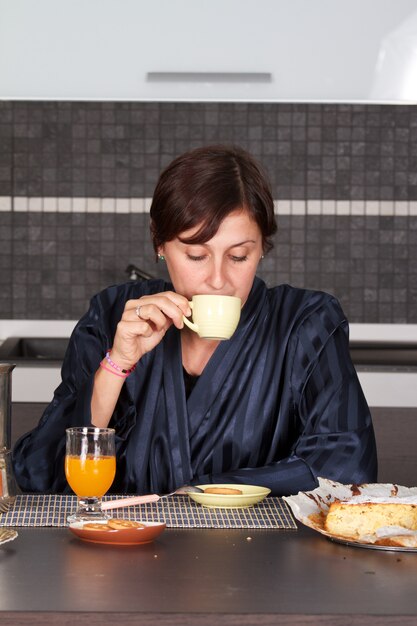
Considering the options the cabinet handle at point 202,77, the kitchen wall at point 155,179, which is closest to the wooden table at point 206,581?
the cabinet handle at point 202,77

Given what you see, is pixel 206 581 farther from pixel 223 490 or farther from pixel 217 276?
pixel 217 276

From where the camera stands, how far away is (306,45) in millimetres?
3193

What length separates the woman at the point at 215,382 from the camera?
1.82 m

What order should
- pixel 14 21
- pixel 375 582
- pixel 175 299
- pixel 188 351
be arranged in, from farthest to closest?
1. pixel 14 21
2. pixel 188 351
3. pixel 175 299
4. pixel 375 582

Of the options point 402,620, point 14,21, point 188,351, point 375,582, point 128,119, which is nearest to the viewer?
point 402,620

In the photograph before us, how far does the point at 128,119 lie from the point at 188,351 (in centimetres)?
195

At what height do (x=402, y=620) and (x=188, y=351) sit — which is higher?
(x=188, y=351)

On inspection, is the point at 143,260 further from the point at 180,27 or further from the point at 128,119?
the point at 180,27

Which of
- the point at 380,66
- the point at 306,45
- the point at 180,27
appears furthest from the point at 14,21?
the point at 380,66

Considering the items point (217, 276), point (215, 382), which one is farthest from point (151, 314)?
point (215, 382)

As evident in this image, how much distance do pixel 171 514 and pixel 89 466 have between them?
0.14 metres

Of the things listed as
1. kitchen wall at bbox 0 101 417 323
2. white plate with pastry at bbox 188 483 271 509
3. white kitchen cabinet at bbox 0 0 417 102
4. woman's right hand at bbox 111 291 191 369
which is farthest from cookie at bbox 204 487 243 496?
kitchen wall at bbox 0 101 417 323

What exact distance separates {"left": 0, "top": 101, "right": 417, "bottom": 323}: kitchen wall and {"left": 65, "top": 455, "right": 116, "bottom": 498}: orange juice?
2409 millimetres

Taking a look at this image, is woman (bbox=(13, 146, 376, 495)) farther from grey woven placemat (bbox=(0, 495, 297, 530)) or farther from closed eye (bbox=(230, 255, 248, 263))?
grey woven placemat (bbox=(0, 495, 297, 530))
